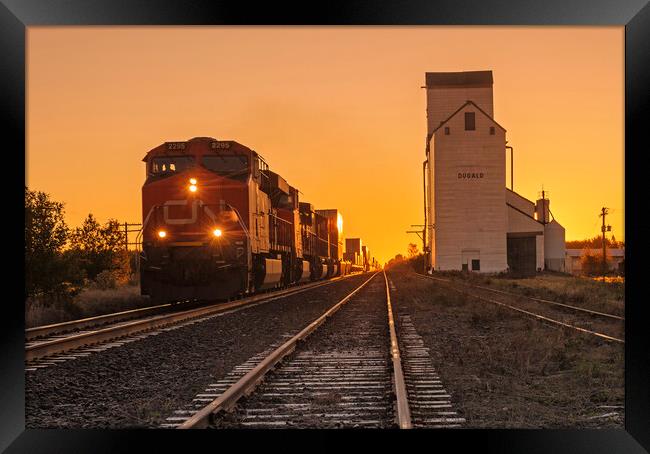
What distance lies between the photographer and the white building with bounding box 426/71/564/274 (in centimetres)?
4600

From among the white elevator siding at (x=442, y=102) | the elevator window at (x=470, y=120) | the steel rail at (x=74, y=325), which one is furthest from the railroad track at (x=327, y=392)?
the white elevator siding at (x=442, y=102)

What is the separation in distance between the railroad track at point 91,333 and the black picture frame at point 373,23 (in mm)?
3320

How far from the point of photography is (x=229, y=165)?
57.8 ft

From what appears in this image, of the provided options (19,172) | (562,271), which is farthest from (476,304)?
(562,271)

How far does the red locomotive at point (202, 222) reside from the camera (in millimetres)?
15781

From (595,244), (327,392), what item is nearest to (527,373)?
(327,392)

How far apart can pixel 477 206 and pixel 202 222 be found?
32.5 meters

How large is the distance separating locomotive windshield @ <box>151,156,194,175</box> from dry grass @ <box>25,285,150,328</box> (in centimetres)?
365

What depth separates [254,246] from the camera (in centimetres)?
1783

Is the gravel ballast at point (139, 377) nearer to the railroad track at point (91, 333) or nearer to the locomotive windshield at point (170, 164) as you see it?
the railroad track at point (91, 333)

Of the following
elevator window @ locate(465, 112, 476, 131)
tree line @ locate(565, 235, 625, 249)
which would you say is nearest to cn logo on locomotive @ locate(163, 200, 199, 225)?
elevator window @ locate(465, 112, 476, 131)

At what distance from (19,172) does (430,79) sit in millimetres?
52480

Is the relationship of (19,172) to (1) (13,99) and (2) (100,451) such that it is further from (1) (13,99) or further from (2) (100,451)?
(2) (100,451)

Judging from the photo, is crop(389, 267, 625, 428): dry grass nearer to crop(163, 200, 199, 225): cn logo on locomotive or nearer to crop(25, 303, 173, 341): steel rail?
crop(25, 303, 173, 341): steel rail
